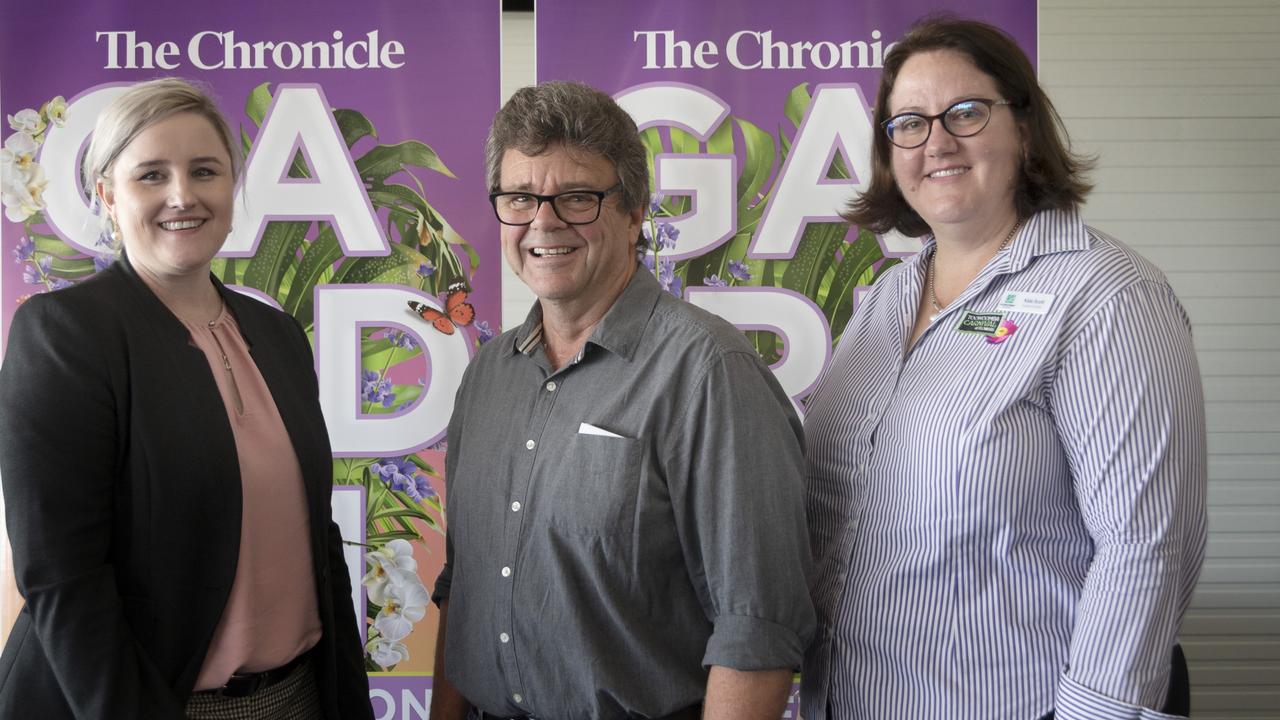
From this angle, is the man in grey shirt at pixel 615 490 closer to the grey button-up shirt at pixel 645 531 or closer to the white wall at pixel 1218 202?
the grey button-up shirt at pixel 645 531

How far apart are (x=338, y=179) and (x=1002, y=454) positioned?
7.68 ft

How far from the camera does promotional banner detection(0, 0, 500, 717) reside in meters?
3.09

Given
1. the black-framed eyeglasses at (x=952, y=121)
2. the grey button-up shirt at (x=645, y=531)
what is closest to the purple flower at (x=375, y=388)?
the grey button-up shirt at (x=645, y=531)

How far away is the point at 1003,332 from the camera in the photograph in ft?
5.25

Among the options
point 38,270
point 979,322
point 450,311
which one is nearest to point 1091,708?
point 979,322

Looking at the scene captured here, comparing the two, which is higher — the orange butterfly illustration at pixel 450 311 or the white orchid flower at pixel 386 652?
the orange butterfly illustration at pixel 450 311

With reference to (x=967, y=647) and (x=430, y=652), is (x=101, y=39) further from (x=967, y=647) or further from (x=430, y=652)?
(x=967, y=647)

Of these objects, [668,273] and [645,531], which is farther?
[668,273]

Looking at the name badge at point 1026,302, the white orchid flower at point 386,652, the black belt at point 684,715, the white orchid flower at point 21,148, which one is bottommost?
the white orchid flower at point 386,652

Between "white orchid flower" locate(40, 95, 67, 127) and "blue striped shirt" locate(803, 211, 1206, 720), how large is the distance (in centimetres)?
272

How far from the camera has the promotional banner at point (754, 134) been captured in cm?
310

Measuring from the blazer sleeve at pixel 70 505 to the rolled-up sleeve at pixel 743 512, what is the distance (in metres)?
0.95

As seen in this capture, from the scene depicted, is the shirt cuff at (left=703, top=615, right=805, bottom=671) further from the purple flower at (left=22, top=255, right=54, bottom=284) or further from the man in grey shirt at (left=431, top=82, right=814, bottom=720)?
the purple flower at (left=22, top=255, right=54, bottom=284)

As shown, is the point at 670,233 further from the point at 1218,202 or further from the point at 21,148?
the point at 1218,202
